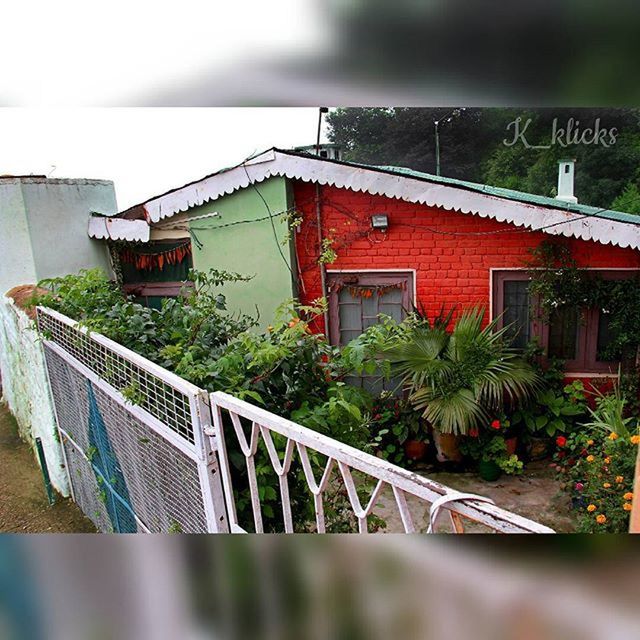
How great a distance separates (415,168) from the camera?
16.4 feet

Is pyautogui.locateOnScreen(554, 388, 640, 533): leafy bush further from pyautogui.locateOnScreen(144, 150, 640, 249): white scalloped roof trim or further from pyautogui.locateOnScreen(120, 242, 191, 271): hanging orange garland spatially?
pyautogui.locateOnScreen(120, 242, 191, 271): hanging orange garland

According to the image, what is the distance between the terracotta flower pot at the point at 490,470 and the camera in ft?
12.7

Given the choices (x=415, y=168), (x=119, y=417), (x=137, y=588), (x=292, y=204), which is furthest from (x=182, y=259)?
(x=137, y=588)

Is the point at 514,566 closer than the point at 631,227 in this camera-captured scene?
Yes

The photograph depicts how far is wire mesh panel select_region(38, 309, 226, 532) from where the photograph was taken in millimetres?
1560

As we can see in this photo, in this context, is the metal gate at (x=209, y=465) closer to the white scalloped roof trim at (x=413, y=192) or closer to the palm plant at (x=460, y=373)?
the palm plant at (x=460, y=373)

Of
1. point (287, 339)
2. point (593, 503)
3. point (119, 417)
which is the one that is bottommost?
point (593, 503)

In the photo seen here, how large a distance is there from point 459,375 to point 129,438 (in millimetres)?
2441

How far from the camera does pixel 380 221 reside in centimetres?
417

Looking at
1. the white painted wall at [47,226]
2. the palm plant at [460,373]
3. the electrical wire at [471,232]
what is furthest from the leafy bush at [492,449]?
the white painted wall at [47,226]

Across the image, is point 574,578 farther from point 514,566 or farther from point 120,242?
point 120,242

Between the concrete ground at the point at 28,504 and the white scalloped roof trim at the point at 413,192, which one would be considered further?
the white scalloped roof trim at the point at 413,192

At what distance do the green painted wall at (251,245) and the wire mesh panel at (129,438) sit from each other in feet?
5.68

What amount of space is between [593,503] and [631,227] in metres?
1.84
